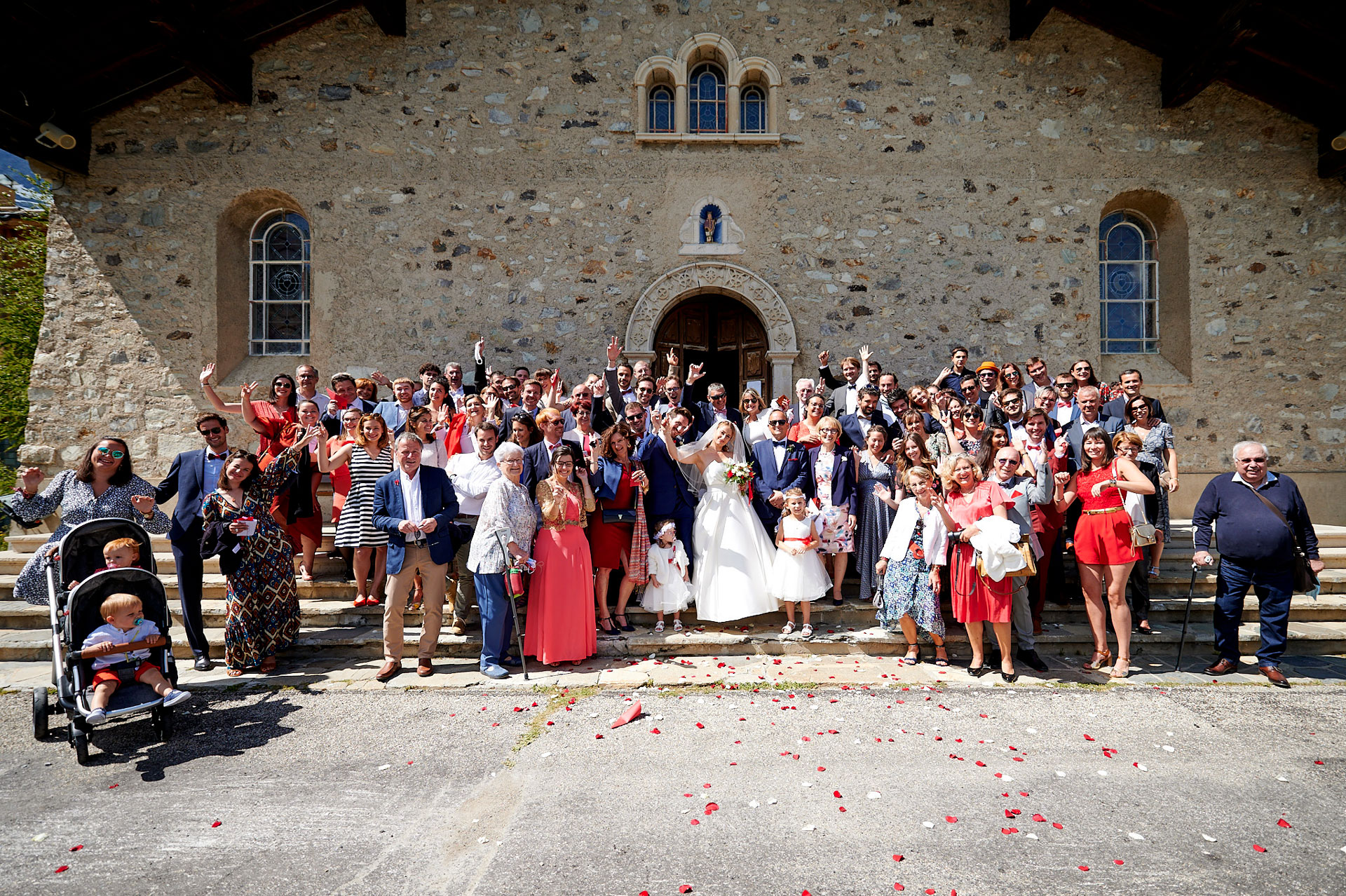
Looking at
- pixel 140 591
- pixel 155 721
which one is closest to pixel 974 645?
pixel 155 721

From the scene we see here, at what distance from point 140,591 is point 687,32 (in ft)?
29.3

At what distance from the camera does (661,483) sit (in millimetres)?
5887

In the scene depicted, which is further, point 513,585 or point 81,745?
point 513,585

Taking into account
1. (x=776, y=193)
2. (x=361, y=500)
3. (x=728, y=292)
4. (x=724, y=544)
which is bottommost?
(x=724, y=544)

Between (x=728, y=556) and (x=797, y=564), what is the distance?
1.87 feet

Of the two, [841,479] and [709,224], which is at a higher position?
[709,224]

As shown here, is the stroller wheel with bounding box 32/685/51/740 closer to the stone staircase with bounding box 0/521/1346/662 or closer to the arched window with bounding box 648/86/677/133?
the stone staircase with bounding box 0/521/1346/662

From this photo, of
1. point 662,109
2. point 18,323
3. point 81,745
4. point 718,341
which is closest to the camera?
point 81,745

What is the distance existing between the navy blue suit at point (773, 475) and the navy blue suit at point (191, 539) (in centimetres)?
433

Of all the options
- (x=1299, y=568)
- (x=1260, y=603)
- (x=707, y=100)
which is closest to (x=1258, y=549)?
(x=1299, y=568)

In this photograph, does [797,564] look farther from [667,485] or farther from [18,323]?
[18,323]

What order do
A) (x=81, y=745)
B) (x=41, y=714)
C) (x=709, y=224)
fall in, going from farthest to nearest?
(x=709, y=224)
(x=41, y=714)
(x=81, y=745)

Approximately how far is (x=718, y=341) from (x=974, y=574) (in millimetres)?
5837

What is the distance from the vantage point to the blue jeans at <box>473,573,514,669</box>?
16.9 ft
